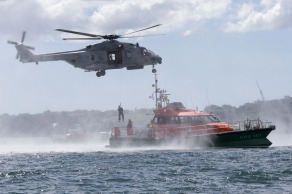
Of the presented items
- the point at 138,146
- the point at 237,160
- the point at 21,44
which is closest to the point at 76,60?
the point at 21,44

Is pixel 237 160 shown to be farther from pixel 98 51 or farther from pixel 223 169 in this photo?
pixel 98 51

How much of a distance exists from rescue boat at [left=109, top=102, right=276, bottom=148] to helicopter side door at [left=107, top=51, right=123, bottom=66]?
700 cm

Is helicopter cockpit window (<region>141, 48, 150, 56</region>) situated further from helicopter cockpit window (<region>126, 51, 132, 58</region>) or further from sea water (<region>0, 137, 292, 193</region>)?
sea water (<region>0, 137, 292, 193</region>)

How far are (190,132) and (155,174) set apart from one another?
17.6m

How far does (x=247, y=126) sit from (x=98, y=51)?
506 inches

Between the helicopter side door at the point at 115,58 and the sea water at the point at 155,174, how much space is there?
782 centimetres

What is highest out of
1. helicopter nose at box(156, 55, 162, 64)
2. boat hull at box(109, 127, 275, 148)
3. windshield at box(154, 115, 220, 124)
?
helicopter nose at box(156, 55, 162, 64)

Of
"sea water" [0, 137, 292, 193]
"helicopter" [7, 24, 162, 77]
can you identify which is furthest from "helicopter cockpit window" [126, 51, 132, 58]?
"sea water" [0, 137, 292, 193]

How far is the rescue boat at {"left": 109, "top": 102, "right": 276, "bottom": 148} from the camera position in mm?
41375

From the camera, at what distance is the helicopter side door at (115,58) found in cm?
3959

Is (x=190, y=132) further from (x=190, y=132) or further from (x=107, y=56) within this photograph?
(x=107, y=56)

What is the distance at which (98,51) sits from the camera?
39500 millimetres

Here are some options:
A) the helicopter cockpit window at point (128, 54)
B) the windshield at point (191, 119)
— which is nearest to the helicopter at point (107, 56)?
the helicopter cockpit window at point (128, 54)

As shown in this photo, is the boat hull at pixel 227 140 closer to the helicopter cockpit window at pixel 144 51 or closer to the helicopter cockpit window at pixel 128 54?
the helicopter cockpit window at pixel 144 51
